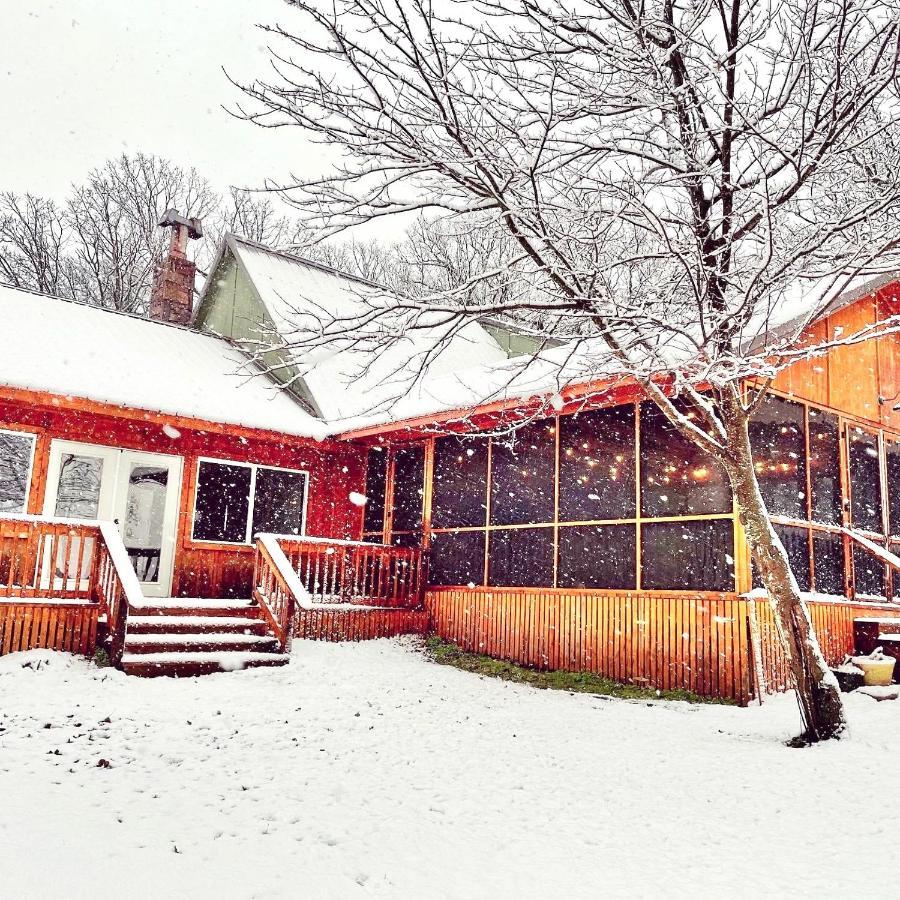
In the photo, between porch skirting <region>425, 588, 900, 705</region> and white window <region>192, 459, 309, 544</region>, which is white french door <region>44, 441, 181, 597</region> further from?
porch skirting <region>425, 588, 900, 705</region>

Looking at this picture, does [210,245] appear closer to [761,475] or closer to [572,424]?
[572,424]

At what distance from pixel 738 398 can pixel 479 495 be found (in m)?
5.39

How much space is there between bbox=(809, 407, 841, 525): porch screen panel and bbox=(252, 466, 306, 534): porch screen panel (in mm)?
7905

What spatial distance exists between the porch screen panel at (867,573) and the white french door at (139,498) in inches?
378

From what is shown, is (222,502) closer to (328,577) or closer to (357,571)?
(328,577)

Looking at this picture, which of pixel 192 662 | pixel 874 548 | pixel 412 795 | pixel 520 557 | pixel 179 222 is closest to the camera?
pixel 412 795

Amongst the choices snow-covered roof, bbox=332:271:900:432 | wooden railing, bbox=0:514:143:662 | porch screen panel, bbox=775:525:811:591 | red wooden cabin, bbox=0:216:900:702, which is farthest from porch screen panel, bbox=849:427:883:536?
wooden railing, bbox=0:514:143:662

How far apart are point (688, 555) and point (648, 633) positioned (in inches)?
40.0

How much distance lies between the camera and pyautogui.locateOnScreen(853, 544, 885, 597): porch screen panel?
10.3 meters

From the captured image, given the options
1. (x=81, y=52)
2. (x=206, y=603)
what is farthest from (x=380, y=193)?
(x=81, y=52)

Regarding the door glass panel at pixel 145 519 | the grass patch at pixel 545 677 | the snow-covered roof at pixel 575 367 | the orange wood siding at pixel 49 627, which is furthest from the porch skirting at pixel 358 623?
A: the door glass panel at pixel 145 519

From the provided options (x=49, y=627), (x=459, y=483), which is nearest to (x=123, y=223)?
(x=459, y=483)

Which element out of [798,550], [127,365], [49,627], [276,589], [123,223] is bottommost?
[49,627]

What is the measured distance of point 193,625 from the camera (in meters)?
9.14
